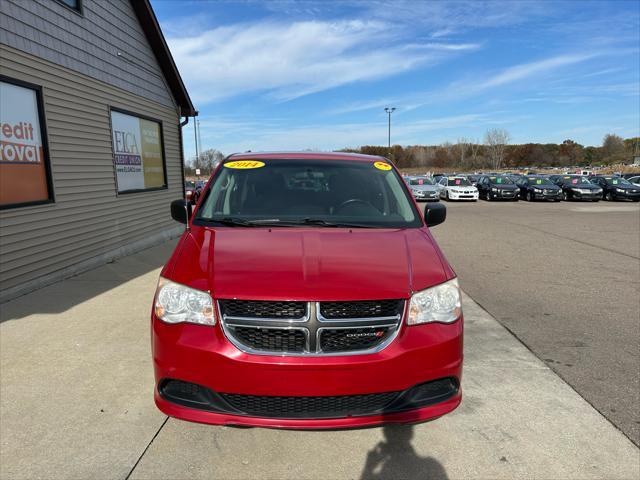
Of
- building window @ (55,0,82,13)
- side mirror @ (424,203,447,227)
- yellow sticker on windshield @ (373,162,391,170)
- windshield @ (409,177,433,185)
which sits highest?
building window @ (55,0,82,13)

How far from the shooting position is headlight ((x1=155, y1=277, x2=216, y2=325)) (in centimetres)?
224

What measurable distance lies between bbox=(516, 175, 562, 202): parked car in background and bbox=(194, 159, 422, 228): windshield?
24.5 meters

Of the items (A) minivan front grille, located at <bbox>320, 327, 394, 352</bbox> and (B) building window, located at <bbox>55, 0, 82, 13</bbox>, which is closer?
(A) minivan front grille, located at <bbox>320, 327, 394, 352</bbox>

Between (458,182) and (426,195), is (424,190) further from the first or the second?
(458,182)

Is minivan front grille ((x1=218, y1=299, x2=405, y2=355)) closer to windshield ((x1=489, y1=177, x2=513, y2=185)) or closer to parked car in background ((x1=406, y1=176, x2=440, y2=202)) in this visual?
parked car in background ((x1=406, y1=176, x2=440, y2=202))

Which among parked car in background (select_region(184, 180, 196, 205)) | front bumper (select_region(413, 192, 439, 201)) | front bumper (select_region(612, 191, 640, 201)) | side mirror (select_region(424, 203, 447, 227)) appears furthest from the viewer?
front bumper (select_region(612, 191, 640, 201))

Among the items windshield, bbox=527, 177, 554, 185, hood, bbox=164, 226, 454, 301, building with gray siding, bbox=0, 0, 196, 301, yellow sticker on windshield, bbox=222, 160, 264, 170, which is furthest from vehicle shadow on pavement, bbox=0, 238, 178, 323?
windshield, bbox=527, 177, 554, 185

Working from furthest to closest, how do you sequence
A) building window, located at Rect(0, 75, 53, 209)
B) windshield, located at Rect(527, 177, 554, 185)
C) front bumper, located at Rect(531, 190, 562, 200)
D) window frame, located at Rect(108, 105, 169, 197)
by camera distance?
windshield, located at Rect(527, 177, 554, 185), front bumper, located at Rect(531, 190, 562, 200), window frame, located at Rect(108, 105, 169, 197), building window, located at Rect(0, 75, 53, 209)

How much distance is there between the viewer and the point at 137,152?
941cm

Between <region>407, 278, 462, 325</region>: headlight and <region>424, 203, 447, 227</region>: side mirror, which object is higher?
<region>424, 203, 447, 227</region>: side mirror

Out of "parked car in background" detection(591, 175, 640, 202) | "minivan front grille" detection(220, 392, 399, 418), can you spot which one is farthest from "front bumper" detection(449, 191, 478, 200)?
"minivan front grille" detection(220, 392, 399, 418)

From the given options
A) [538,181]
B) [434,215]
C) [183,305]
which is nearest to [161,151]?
[434,215]

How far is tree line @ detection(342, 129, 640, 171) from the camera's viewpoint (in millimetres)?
94812

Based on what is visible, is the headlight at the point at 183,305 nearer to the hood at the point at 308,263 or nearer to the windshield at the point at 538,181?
the hood at the point at 308,263
